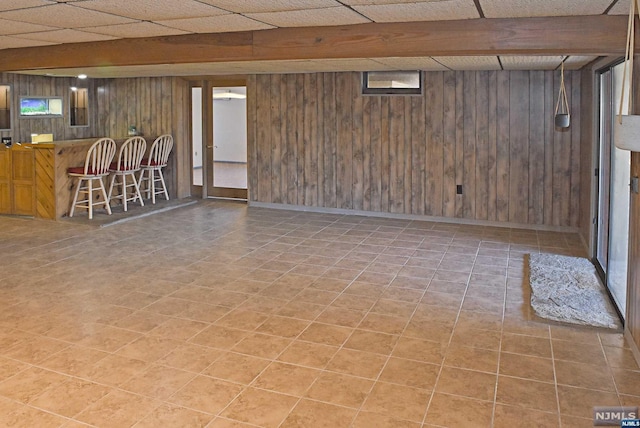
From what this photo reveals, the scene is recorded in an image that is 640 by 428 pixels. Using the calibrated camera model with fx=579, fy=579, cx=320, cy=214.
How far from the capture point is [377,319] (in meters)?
4.07

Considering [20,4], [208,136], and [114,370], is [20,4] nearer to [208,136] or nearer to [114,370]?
[114,370]

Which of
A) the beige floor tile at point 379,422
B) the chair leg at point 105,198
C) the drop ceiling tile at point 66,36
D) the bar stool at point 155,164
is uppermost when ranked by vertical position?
the drop ceiling tile at point 66,36

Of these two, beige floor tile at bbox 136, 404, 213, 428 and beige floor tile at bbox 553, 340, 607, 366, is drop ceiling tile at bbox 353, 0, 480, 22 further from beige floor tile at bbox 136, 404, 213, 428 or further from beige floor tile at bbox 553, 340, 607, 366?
beige floor tile at bbox 136, 404, 213, 428

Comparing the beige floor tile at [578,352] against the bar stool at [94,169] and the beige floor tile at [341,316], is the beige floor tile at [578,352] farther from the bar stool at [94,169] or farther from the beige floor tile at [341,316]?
the bar stool at [94,169]

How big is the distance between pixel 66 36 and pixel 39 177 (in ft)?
10.2

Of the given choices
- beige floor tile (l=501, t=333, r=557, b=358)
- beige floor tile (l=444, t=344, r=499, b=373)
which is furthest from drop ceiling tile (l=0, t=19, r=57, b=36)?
beige floor tile (l=501, t=333, r=557, b=358)

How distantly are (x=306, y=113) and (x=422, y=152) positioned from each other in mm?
1767

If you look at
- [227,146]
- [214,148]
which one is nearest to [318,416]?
[214,148]

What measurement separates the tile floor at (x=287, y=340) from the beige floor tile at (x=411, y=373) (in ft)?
0.05

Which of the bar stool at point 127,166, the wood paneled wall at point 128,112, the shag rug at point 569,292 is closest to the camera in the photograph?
the shag rug at point 569,292

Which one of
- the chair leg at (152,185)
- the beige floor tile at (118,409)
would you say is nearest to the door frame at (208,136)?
the chair leg at (152,185)

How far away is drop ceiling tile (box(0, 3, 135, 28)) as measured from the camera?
3.57m

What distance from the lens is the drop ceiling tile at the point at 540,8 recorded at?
10.5 feet

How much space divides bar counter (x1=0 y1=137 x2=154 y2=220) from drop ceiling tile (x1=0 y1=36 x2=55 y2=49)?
67.7 inches
